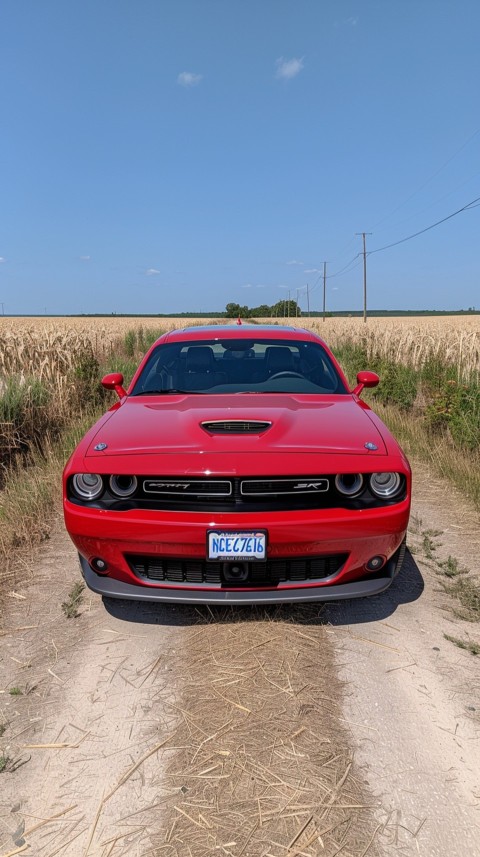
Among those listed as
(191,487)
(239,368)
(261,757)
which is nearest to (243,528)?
(191,487)

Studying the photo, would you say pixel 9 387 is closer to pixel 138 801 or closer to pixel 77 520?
pixel 77 520

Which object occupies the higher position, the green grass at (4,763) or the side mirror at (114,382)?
the side mirror at (114,382)

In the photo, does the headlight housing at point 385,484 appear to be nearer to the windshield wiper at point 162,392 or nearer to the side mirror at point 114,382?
the windshield wiper at point 162,392

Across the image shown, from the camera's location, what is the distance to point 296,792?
6.12 feet

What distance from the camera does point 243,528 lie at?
8.22 feet

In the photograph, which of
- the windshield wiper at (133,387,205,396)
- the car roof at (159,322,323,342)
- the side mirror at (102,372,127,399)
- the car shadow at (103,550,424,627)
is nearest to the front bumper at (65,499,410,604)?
the car shadow at (103,550,424,627)

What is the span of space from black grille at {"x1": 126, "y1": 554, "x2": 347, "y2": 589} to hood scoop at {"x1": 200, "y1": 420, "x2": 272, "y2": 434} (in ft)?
2.11

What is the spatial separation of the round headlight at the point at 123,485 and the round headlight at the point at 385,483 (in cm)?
113

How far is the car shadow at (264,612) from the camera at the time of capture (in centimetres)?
303

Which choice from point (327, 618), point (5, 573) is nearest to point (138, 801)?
point (327, 618)

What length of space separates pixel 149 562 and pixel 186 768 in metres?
0.94

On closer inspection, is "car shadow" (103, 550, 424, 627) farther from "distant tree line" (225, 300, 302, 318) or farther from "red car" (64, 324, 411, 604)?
"distant tree line" (225, 300, 302, 318)

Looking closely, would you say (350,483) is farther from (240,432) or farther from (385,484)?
(240,432)

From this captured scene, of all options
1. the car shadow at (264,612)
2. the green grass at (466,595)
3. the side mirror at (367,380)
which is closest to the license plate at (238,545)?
the car shadow at (264,612)
